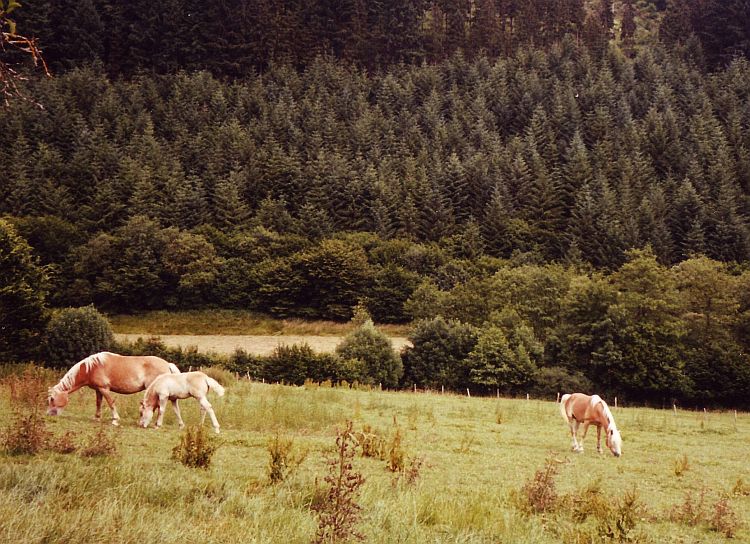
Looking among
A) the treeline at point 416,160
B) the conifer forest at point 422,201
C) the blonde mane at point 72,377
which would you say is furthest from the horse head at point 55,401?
the treeline at point 416,160

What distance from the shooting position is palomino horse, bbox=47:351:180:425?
51.2 ft

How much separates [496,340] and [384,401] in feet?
83.5

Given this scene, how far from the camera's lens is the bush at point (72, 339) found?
4638 cm

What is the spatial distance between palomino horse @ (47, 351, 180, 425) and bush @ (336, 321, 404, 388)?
3173cm

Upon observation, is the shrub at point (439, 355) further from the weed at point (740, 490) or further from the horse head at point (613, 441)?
the weed at point (740, 490)

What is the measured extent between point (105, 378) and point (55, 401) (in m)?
1.33

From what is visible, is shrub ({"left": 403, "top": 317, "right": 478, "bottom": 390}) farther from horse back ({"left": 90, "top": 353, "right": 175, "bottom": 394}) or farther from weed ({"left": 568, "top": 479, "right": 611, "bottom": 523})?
weed ({"left": 568, "top": 479, "right": 611, "bottom": 523})

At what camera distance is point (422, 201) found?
101 metres

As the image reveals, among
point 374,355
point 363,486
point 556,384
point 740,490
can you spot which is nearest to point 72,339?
point 374,355

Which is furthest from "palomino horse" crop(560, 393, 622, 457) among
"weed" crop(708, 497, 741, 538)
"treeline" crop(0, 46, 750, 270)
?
"treeline" crop(0, 46, 750, 270)

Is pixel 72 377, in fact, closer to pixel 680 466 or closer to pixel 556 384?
pixel 680 466

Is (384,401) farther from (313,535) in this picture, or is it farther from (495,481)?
(313,535)

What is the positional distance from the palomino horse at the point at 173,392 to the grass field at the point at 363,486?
600 mm

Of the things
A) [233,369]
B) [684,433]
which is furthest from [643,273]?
[233,369]
